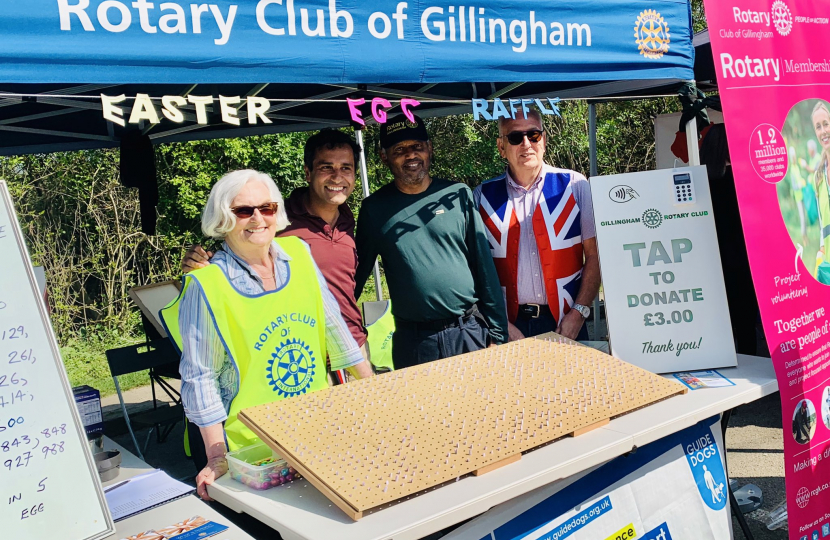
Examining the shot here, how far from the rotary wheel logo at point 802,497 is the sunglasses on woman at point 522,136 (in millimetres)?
1792

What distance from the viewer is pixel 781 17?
9.00 feet

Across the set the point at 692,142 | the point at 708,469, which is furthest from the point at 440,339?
the point at 692,142

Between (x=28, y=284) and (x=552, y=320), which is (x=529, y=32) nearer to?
(x=552, y=320)

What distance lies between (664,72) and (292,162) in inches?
269

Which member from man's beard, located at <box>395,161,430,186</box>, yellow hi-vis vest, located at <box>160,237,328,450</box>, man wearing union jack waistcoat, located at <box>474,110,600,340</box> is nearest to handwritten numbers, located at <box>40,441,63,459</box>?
yellow hi-vis vest, located at <box>160,237,328,450</box>

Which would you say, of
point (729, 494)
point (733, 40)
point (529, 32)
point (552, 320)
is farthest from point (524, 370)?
point (733, 40)

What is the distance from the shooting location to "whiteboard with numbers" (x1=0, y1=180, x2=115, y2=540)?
1.40m

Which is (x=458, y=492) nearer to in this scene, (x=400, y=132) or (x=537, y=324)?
(x=537, y=324)

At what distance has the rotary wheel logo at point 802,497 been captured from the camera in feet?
8.40

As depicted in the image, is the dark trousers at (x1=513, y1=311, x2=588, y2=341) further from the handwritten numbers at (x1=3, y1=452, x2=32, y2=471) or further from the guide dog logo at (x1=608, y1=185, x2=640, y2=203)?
the handwritten numbers at (x1=3, y1=452, x2=32, y2=471)

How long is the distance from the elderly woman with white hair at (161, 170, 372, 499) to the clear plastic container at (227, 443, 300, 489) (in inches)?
4.4

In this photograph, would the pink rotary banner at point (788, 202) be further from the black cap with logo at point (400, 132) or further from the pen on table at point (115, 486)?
the pen on table at point (115, 486)

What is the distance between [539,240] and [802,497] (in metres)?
1.45

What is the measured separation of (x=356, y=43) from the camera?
2.22m
